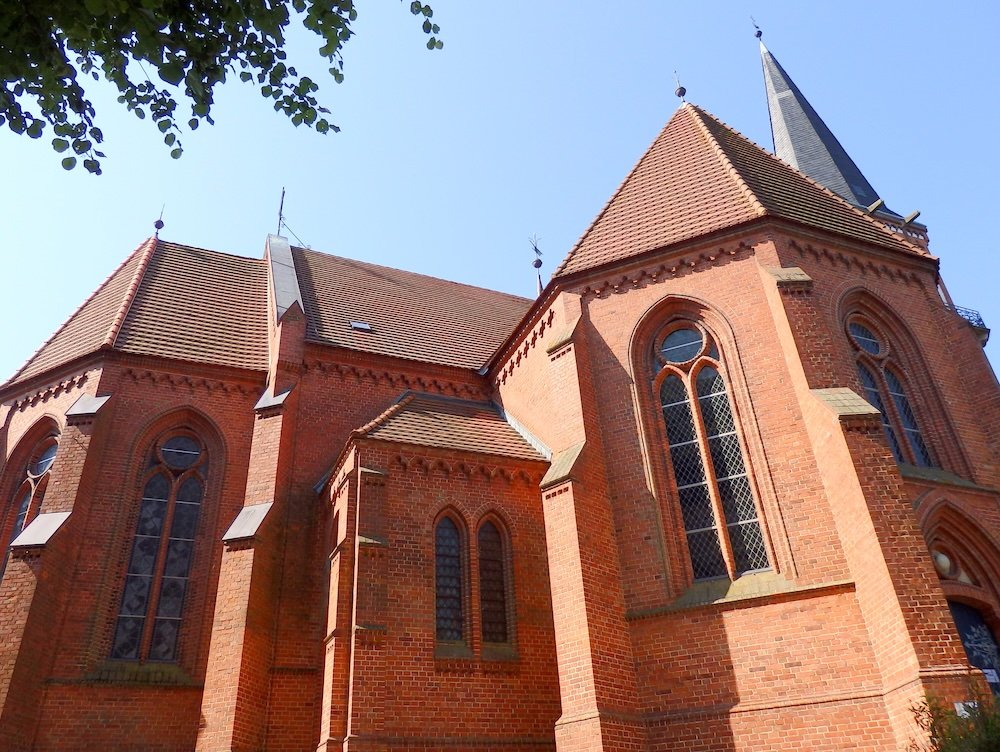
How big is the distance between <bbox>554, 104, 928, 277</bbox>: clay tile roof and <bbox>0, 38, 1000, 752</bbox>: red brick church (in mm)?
83

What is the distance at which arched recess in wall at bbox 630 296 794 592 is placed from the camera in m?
11.1

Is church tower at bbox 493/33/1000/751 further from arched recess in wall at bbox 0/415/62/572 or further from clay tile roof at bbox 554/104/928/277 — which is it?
arched recess in wall at bbox 0/415/62/572

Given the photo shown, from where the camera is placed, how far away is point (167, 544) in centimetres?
1456

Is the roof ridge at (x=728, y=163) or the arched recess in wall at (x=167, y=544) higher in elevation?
the roof ridge at (x=728, y=163)

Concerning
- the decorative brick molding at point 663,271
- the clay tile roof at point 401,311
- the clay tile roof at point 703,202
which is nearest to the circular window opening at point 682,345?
the decorative brick molding at point 663,271

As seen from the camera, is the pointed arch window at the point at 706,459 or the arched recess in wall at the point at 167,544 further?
the arched recess in wall at the point at 167,544

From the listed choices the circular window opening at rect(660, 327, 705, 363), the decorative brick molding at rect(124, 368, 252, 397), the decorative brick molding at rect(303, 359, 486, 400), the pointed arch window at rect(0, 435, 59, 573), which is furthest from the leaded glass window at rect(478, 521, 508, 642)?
the pointed arch window at rect(0, 435, 59, 573)

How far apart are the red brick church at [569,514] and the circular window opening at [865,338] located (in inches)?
1.7

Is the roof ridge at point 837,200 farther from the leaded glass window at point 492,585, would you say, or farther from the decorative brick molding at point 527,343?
the leaded glass window at point 492,585

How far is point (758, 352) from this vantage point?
12.1 meters

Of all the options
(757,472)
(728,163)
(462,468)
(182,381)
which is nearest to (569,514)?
(462,468)

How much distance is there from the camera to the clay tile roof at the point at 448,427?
1353 centimetres

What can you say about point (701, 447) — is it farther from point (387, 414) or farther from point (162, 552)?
point (162, 552)

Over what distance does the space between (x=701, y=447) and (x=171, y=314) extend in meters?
12.5
